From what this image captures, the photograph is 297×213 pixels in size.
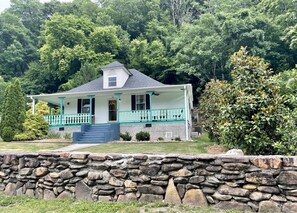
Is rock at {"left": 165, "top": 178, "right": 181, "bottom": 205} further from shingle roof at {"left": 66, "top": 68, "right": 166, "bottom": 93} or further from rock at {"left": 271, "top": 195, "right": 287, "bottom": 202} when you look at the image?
shingle roof at {"left": 66, "top": 68, "right": 166, "bottom": 93}

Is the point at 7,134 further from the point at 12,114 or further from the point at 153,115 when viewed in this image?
the point at 153,115

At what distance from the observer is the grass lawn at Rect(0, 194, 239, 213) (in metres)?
Result: 3.37

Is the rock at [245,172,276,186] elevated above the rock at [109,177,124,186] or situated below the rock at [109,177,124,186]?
above

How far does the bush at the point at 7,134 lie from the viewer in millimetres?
13328

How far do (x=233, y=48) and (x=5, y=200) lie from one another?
76.7 ft

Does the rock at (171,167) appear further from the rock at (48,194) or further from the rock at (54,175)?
the rock at (48,194)

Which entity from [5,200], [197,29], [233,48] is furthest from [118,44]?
[5,200]

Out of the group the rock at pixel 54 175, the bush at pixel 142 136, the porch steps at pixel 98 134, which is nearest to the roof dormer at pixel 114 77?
the porch steps at pixel 98 134

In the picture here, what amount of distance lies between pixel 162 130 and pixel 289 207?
11852 mm

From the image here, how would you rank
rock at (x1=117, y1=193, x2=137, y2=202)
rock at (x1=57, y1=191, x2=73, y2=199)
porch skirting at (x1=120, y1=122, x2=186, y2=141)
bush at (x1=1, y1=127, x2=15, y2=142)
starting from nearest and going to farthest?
1. rock at (x1=117, y1=193, x2=137, y2=202)
2. rock at (x1=57, y1=191, x2=73, y2=199)
3. bush at (x1=1, y1=127, x2=15, y2=142)
4. porch skirting at (x1=120, y1=122, x2=186, y2=141)

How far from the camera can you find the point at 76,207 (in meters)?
3.58

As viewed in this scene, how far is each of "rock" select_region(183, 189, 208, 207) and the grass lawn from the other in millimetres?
105

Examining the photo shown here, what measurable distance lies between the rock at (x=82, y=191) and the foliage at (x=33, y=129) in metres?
11.2

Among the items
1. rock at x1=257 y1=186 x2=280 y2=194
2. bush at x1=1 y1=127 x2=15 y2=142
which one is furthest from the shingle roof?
rock at x1=257 y1=186 x2=280 y2=194
